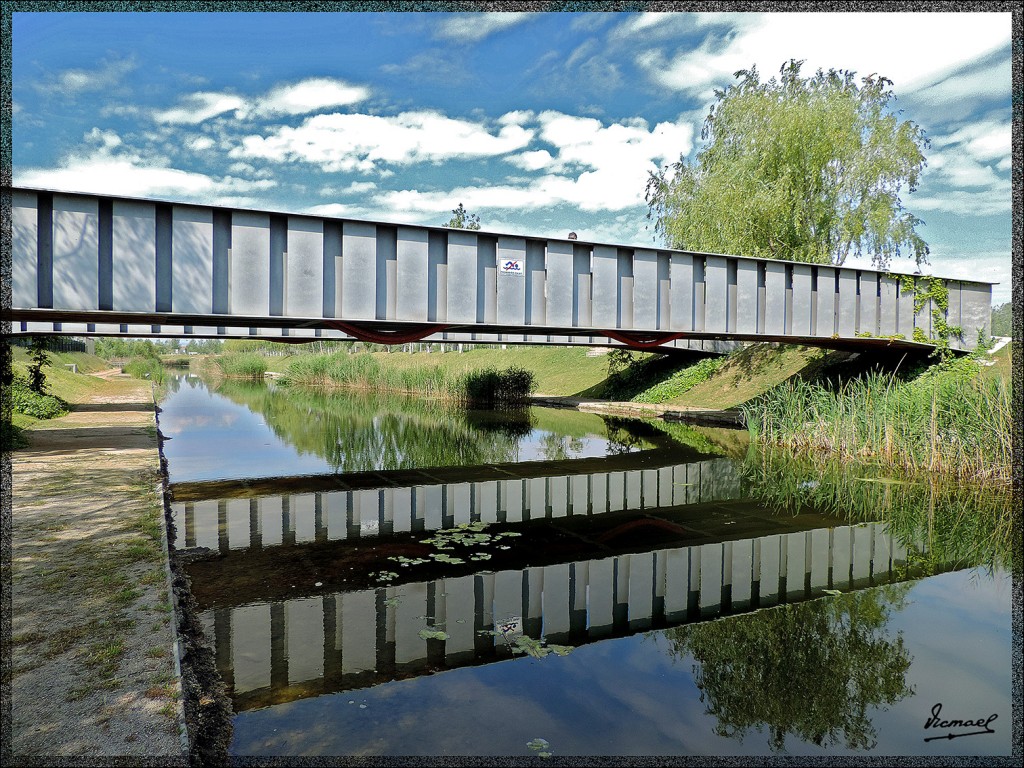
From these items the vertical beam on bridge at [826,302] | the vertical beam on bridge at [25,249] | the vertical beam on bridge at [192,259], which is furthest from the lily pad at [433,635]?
the vertical beam on bridge at [826,302]

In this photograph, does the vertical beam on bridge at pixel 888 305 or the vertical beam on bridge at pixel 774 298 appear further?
the vertical beam on bridge at pixel 888 305

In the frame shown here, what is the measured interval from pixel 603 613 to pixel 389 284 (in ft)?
32.9

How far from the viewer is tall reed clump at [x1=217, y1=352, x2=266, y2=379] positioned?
214 ft

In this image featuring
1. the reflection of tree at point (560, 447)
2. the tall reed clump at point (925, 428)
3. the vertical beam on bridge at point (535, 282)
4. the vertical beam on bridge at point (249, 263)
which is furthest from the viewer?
the reflection of tree at point (560, 447)

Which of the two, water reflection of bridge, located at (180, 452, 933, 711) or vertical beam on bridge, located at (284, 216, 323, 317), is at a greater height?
vertical beam on bridge, located at (284, 216, 323, 317)

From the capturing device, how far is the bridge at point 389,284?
12016mm

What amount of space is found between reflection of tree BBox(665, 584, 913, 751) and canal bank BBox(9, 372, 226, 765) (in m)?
3.78

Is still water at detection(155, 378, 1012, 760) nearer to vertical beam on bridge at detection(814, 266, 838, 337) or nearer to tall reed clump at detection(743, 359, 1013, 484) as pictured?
tall reed clump at detection(743, 359, 1013, 484)

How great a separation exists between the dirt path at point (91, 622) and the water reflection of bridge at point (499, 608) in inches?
26.0

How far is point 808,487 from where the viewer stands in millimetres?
12867

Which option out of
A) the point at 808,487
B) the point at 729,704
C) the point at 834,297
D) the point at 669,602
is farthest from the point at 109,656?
the point at 834,297

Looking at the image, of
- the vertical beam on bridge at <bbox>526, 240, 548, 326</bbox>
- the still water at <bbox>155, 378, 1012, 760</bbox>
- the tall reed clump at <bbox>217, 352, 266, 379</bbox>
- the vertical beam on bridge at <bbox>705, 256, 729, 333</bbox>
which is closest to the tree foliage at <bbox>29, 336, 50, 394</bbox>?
the still water at <bbox>155, 378, 1012, 760</bbox>

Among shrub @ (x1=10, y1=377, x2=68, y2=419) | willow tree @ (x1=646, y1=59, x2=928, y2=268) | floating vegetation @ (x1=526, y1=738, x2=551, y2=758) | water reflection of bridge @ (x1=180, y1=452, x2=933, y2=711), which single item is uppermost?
willow tree @ (x1=646, y1=59, x2=928, y2=268)

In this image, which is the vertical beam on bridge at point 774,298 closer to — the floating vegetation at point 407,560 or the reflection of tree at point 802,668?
the reflection of tree at point 802,668
